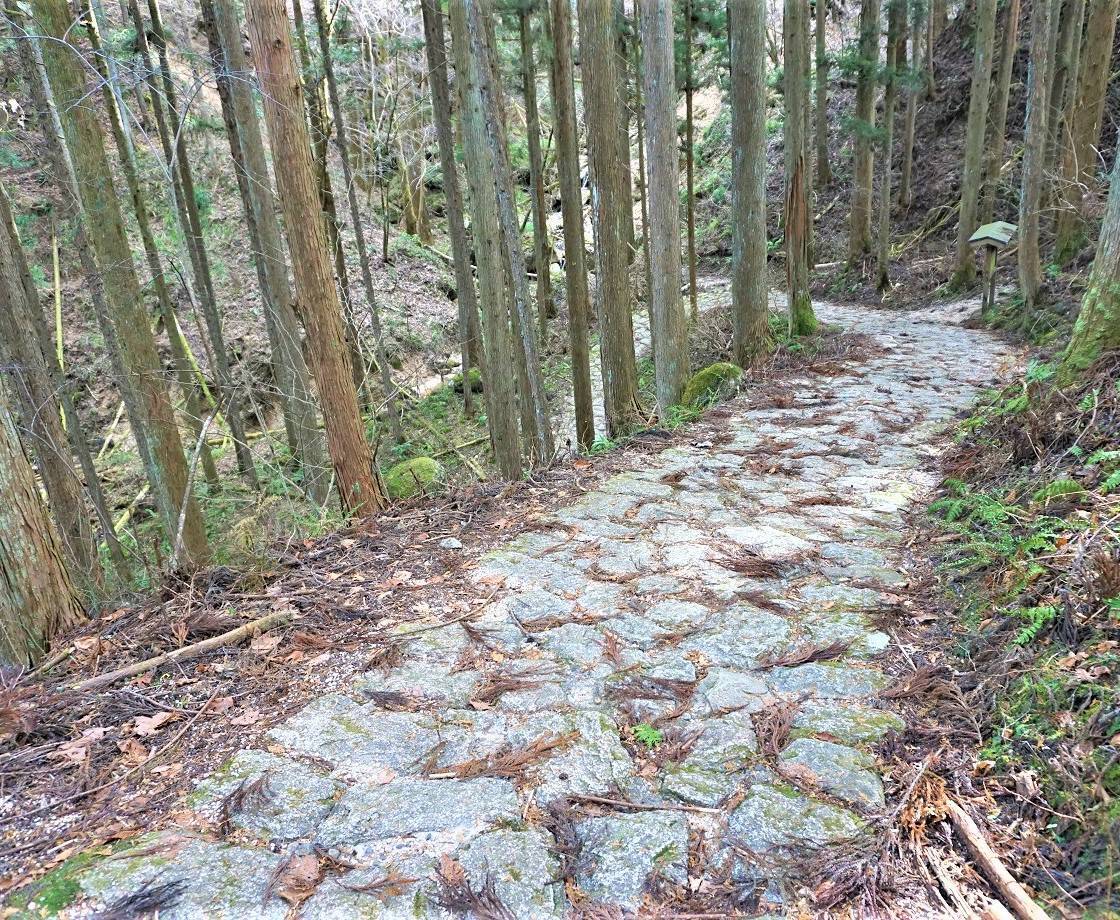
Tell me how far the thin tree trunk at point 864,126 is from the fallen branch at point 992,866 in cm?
1620

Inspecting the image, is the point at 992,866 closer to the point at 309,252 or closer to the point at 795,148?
the point at 309,252

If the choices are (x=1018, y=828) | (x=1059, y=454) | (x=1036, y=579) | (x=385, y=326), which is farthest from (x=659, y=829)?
(x=385, y=326)

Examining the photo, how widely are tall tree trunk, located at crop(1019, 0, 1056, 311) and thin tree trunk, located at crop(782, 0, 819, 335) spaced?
3.05 meters

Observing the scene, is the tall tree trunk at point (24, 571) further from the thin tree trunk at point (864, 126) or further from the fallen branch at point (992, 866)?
the thin tree trunk at point (864, 126)

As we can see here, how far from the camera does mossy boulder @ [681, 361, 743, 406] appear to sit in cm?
817

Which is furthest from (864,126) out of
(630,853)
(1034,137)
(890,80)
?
(630,853)

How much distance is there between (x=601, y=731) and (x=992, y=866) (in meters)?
1.23

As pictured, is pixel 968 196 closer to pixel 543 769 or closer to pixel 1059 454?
pixel 1059 454

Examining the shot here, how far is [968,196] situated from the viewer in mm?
13125

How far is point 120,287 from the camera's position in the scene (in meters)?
6.94

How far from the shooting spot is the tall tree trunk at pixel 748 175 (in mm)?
8180

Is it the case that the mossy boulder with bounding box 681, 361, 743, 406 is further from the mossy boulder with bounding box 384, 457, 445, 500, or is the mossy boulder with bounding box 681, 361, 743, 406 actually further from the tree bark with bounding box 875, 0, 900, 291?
the tree bark with bounding box 875, 0, 900, 291

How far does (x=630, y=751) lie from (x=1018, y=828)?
1.14 metres

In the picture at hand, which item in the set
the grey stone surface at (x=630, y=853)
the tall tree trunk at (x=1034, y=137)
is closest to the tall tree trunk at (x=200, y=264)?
the grey stone surface at (x=630, y=853)
